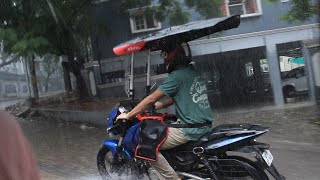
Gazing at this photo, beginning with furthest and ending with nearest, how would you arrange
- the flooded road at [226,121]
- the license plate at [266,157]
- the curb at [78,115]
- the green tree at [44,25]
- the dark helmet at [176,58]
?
the curb at [78,115] < the green tree at [44,25] < the flooded road at [226,121] < the dark helmet at [176,58] < the license plate at [266,157]

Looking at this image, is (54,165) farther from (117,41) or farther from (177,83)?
(117,41)

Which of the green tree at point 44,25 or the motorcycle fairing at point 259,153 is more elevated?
the green tree at point 44,25

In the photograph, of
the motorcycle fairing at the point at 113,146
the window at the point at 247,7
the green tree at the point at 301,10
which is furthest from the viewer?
the window at the point at 247,7

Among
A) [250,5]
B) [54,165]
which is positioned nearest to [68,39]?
[250,5]

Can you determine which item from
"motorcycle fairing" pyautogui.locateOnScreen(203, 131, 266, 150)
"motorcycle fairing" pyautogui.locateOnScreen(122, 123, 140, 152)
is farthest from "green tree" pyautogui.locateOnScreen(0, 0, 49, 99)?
"motorcycle fairing" pyautogui.locateOnScreen(203, 131, 266, 150)

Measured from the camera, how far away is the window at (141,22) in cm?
1455

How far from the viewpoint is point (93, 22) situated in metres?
14.3

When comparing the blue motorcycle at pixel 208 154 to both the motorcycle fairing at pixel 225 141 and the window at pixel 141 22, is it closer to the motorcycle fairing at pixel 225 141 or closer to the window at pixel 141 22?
the motorcycle fairing at pixel 225 141

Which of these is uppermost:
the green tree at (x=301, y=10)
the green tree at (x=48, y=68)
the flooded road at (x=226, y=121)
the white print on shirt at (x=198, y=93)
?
the green tree at (x=301, y=10)

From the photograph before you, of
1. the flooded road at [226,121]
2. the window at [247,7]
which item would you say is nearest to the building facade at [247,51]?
the window at [247,7]

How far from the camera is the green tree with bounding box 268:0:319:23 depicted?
38.1 ft

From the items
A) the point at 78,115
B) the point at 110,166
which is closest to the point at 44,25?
the point at 78,115

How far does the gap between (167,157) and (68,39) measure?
9607 mm

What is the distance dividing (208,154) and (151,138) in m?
0.60
